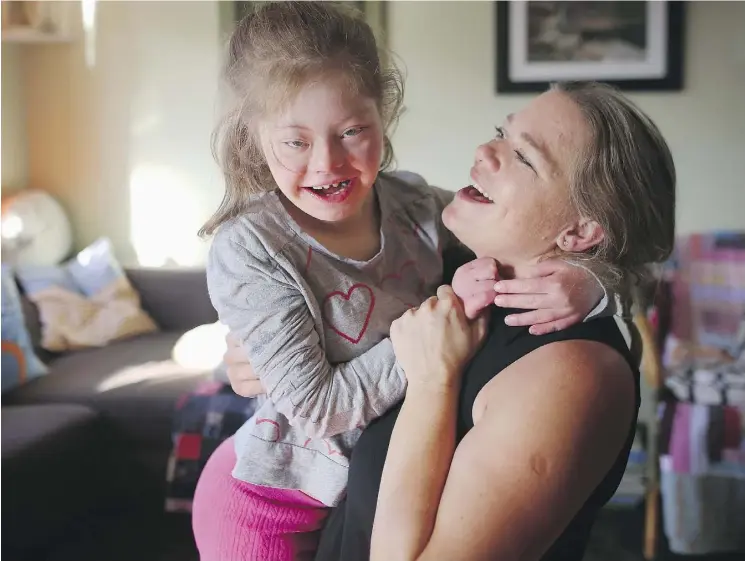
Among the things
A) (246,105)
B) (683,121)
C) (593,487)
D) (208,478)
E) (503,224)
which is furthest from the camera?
(683,121)

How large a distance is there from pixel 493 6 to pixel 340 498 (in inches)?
117

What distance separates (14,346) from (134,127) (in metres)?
1.38

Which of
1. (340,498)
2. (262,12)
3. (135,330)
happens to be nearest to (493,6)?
(135,330)

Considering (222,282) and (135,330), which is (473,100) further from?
(222,282)

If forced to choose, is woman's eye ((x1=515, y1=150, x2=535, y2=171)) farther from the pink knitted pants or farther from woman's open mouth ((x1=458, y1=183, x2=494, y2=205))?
the pink knitted pants

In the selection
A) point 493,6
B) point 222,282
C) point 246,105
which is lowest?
point 222,282

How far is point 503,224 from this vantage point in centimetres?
94

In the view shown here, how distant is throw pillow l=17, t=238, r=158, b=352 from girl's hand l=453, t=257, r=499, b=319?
8.99 ft

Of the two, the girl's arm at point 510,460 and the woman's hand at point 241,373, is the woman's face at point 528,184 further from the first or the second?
the woman's hand at point 241,373

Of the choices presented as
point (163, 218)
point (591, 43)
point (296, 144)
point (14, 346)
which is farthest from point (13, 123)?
point (296, 144)

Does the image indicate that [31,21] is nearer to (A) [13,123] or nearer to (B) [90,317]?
(A) [13,123]

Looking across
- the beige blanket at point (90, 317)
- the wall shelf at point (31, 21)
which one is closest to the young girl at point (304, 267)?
the beige blanket at point (90, 317)

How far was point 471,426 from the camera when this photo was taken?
88cm

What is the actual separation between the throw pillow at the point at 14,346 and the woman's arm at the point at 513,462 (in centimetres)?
245
